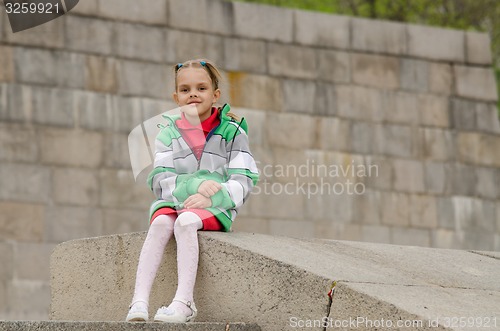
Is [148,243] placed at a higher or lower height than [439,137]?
lower

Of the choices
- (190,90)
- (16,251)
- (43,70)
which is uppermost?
(43,70)

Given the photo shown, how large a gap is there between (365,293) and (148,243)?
132 centimetres

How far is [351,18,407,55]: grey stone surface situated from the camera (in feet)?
42.8

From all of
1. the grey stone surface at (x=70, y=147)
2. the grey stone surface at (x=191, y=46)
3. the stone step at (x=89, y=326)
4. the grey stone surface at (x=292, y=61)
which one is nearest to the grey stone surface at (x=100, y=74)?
the grey stone surface at (x=70, y=147)

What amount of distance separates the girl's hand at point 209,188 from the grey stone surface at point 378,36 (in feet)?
24.0

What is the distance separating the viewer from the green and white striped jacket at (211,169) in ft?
19.7

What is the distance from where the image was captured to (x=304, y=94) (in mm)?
12547

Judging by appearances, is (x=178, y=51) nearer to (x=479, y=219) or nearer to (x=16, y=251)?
(x=16, y=251)

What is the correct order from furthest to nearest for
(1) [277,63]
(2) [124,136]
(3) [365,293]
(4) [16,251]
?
1. (1) [277,63]
2. (2) [124,136]
3. (4) [16,251]
4. (3) [365,293]

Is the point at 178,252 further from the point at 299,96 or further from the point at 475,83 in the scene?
the point at 475,83

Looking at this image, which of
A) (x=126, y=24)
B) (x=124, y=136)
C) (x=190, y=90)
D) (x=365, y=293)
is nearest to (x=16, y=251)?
(x=124, y=136)

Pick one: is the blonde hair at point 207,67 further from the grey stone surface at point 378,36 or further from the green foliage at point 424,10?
the green foliage at point 424,10

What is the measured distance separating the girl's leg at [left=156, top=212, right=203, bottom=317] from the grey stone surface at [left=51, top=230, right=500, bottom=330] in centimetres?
8

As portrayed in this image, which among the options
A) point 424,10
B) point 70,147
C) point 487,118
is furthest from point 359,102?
point 424,10
